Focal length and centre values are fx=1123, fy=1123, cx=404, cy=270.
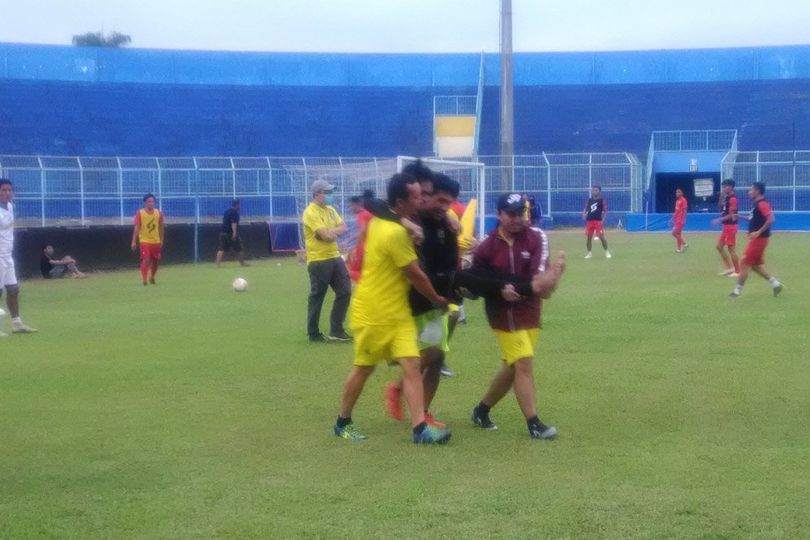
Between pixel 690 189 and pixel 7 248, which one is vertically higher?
pixel 7 248

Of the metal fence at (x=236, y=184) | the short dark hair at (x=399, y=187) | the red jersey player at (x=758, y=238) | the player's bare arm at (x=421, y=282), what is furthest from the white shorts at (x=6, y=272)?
the metal fence at (x=236, y=184)

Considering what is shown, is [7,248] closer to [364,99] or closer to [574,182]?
[574,182]

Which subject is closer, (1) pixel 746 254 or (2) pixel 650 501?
(2) pixel 650 501

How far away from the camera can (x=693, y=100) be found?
Answer: 52.5m

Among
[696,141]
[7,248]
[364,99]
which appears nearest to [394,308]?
[7,248]

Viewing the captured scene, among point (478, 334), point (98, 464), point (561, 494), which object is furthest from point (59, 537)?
point (478, 334)

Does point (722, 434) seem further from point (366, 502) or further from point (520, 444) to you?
point (366, 502)

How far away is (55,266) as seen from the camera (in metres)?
24.4

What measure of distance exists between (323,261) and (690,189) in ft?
126

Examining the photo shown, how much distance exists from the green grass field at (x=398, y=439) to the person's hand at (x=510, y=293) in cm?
96

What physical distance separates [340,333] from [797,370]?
16.2 ft

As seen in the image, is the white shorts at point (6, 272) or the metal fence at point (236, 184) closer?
the white shorts at point (6, 272)

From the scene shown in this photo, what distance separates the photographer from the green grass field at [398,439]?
5.67 m

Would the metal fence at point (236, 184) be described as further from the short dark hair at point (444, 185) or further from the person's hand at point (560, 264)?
the person's hand at point (560, 264)
